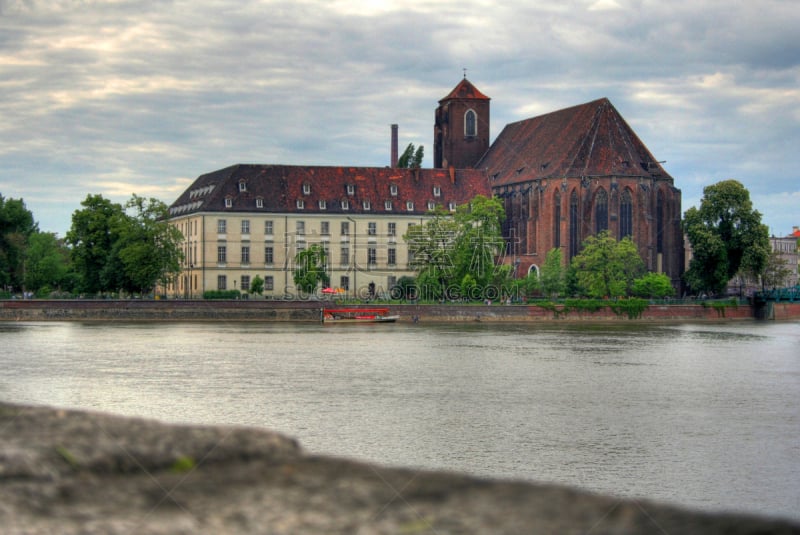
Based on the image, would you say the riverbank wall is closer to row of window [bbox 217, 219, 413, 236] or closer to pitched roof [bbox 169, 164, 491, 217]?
row of window [bbox 217, 219, 413, 236]

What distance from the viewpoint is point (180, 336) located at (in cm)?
6812

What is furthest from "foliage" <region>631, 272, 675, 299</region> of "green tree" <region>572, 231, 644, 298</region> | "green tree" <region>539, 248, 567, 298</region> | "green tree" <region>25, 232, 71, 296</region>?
"green tree" <region>25, 232, 71, 296</region>

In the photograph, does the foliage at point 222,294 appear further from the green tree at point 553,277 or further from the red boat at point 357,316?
the green tree at point 553,277

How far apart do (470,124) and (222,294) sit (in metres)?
42.7

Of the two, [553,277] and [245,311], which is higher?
[553,277]

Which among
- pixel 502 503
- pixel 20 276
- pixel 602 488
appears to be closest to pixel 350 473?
→ pixel 502 503

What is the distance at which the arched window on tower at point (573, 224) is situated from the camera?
363 ft

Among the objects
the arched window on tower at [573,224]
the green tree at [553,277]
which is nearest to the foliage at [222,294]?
the green tree at [553,277]

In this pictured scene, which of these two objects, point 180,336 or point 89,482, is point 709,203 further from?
point 89,482

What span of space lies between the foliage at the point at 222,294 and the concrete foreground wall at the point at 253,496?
3967 inches

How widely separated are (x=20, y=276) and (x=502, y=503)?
128963 mm

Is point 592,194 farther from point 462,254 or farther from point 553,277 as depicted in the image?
point 462,254

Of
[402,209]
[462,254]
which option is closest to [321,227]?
[402,209]

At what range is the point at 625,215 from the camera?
362 feet
